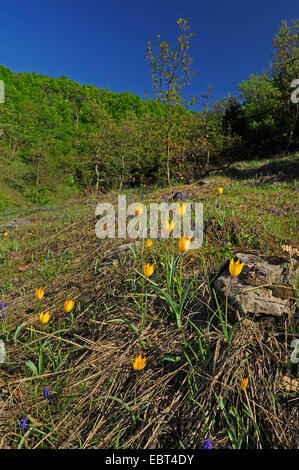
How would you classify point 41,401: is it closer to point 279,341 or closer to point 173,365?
point 173,365

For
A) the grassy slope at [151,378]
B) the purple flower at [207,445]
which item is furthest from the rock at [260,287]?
the purple flower at [207,445]

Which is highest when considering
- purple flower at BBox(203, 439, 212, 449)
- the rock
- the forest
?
the forest

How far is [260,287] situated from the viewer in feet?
4.51

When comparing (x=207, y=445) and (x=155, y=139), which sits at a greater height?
(x=155, y=139)

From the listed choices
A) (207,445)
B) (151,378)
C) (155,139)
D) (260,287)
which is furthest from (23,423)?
(155,139)

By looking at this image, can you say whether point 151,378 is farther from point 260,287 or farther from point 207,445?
point 260,287

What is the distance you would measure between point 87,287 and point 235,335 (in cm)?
143

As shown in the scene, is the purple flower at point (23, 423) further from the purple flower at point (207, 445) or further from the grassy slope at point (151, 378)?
the purple flower at point (207, 445)

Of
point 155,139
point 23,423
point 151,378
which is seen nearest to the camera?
point 23,423

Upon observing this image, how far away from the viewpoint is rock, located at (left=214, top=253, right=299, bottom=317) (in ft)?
4.35

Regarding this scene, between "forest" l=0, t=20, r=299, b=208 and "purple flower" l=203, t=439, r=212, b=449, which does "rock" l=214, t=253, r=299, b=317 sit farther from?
Result: "forest" l=0, t=20, r=299, b=208

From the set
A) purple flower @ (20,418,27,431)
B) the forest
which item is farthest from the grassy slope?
the forest

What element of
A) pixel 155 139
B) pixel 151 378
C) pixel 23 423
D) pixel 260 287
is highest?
pixel 155 139

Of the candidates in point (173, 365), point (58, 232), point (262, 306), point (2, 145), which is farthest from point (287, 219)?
point (2, 145)
